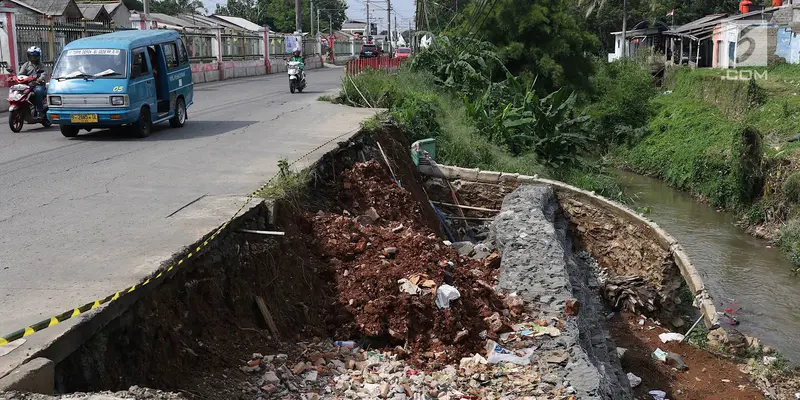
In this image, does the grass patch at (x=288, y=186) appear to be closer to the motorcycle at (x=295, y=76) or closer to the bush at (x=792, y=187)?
the motorcycle at (x=295, y=76)

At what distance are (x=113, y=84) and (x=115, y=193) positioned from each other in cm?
534

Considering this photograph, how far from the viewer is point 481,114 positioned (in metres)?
19.2

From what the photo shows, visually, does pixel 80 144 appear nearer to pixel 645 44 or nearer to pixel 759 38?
pixel 759 38

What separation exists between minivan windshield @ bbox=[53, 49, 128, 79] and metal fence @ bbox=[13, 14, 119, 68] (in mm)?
7929

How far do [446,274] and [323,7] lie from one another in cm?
10041

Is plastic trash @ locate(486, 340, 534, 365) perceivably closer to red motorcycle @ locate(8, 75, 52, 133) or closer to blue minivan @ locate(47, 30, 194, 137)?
blue minivan @ locate(47, 30, 194, 137)

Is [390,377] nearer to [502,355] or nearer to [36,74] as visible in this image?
[502,355]

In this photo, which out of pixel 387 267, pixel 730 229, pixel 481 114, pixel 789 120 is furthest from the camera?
pixel 789 120

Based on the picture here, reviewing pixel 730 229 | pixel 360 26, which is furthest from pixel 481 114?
pixel 360 26

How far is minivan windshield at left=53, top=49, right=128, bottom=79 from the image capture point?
43.5ft

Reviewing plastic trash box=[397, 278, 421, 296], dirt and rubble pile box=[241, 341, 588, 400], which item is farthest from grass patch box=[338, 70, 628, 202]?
dirt and rubble pile box=[241, 341, 588, 400]

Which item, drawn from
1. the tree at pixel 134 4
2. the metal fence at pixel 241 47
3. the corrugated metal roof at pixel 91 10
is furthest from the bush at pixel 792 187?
the tree at pixel 134 4

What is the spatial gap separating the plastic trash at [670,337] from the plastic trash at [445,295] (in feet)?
Result: 23.0

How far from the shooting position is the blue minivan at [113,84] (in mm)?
12992
